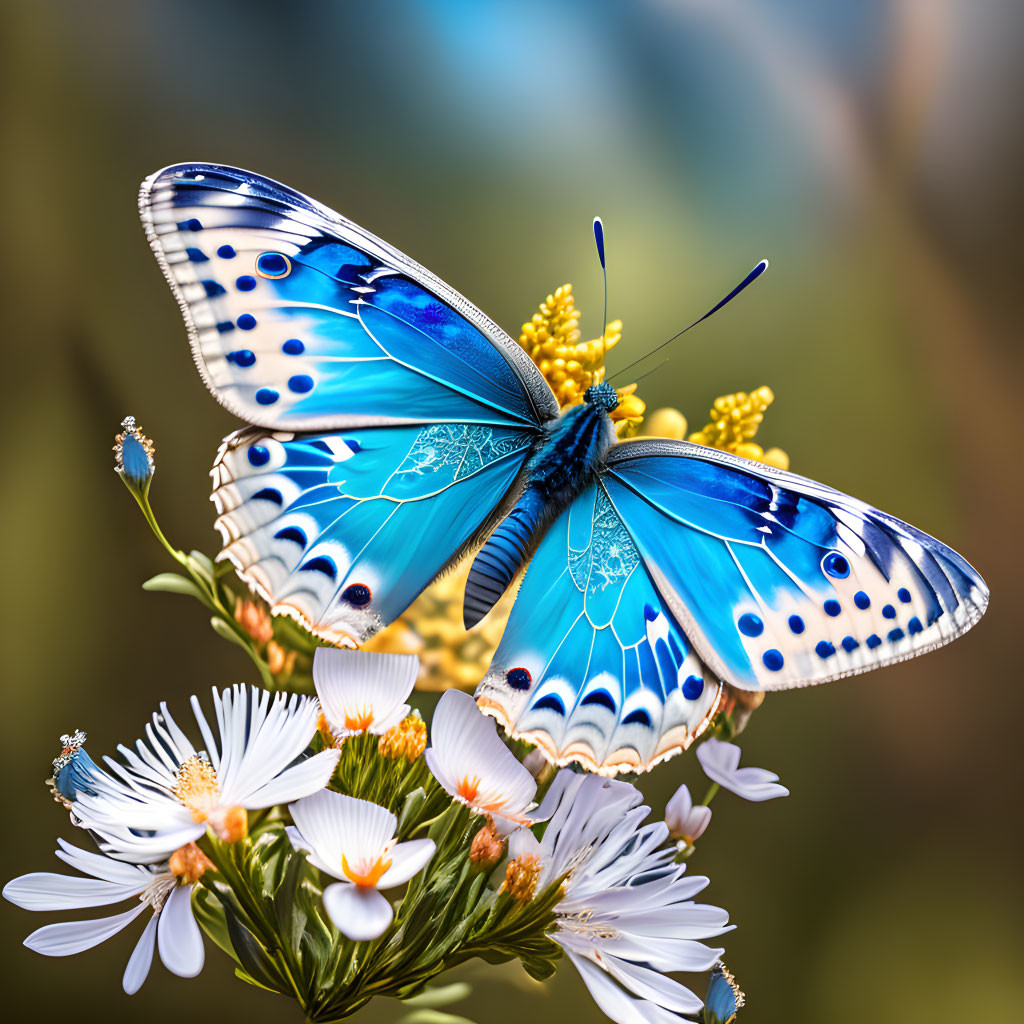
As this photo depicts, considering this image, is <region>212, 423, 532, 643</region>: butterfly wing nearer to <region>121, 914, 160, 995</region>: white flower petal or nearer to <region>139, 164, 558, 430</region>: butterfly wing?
<region>139, 164, 558, 430</region>: butterfly wing

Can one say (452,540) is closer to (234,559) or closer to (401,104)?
(234,559)

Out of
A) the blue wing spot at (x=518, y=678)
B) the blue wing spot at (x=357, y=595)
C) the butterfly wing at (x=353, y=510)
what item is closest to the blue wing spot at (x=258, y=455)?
the butterfly wing at (x=353, y=510)

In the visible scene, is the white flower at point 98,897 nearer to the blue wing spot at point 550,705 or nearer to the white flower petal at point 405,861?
Answer: the white flower petal at point 405,861

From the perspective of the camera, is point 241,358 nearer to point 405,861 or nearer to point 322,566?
point 322,566

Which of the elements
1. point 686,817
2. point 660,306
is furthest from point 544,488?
point 660,306

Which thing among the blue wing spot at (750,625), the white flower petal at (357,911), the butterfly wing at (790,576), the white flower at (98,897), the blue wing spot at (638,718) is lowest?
the white flower at (98,897)

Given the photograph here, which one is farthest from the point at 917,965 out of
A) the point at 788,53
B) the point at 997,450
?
the point at 788,53
